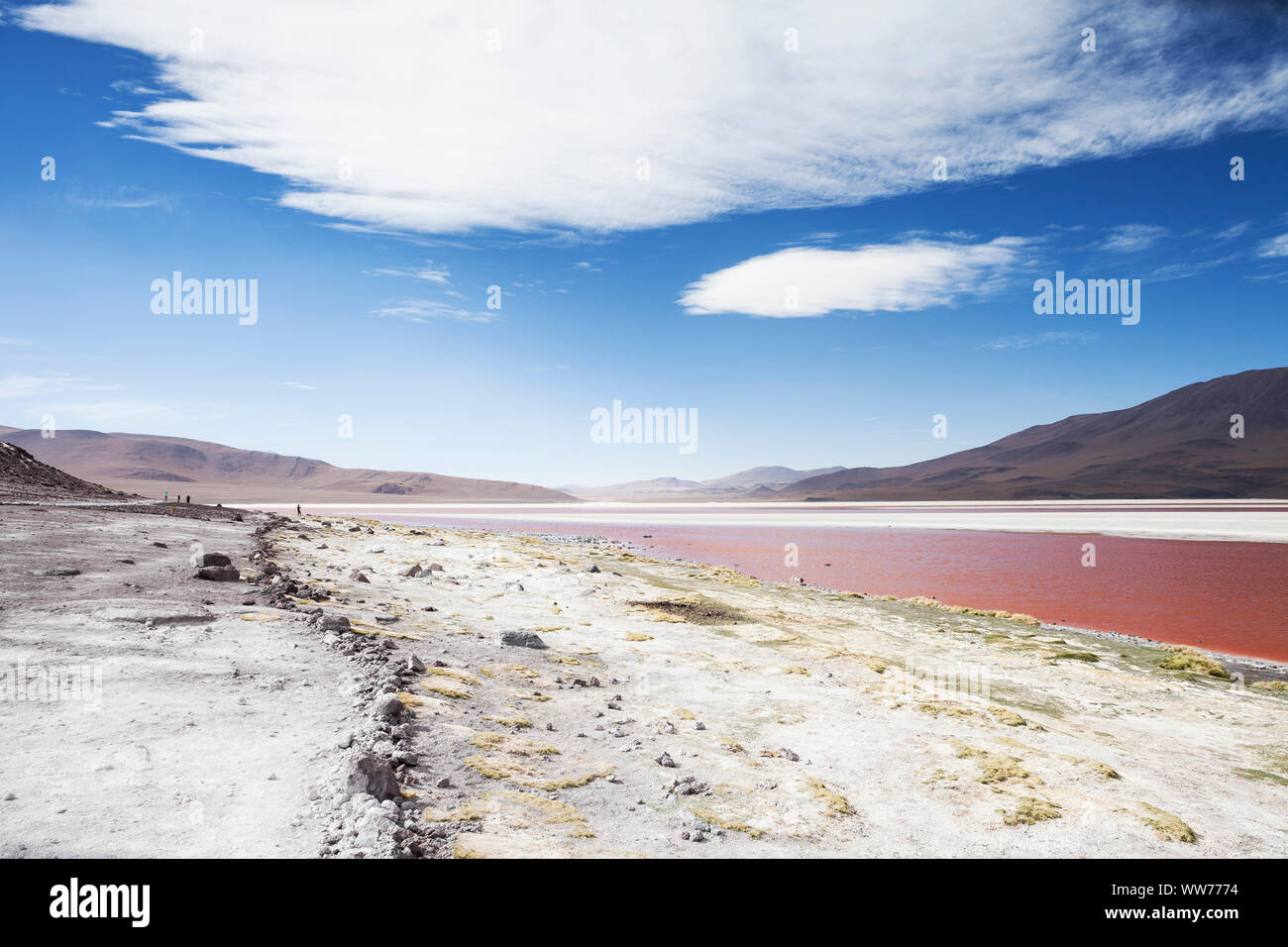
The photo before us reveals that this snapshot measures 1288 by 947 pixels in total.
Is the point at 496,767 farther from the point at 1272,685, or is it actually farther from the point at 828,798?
the point at 1272,685

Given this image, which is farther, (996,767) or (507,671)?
(507,671)

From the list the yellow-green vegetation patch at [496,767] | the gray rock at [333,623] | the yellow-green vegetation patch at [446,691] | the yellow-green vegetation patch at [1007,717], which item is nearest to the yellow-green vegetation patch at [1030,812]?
the yellow-green vegetation patch at [1007,717]

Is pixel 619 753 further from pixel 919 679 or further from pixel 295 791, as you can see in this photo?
pixel 919 679

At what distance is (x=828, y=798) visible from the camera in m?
7.60

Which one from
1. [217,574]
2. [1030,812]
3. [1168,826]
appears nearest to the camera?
[1168,826]

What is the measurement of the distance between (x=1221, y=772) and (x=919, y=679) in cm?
488

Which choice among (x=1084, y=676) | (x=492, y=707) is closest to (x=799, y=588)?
(x=1084, y=676)

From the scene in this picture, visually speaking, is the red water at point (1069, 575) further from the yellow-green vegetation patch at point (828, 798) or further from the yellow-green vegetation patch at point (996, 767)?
the yellow-green vegetation patch at point (828, 798)

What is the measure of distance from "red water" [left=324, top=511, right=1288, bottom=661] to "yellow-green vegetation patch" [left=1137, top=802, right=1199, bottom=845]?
51.2 ft

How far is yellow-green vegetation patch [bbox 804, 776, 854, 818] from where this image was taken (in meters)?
7.32

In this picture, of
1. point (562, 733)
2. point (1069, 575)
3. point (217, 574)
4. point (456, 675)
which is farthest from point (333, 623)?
point (1069, 575)

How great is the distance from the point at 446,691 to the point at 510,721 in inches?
48.5
